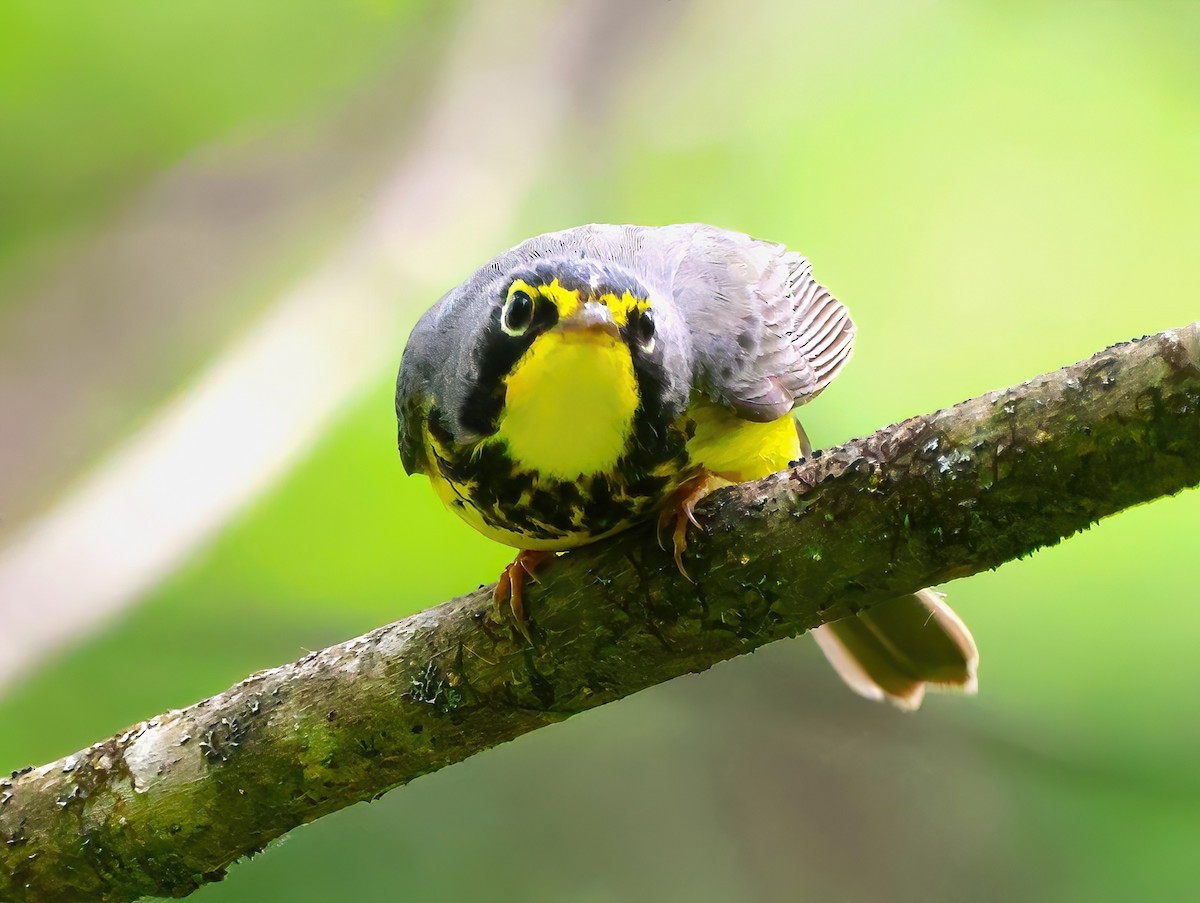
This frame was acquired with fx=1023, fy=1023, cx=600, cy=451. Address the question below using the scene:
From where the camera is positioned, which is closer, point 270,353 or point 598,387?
point 598,387

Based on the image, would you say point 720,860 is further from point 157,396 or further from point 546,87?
point 546,87

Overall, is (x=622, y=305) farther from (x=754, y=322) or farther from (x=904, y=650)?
(x=904, y=650)

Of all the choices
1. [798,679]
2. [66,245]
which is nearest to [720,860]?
[798,679]

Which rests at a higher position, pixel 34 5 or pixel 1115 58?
pixel 34 5

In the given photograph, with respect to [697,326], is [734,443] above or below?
below

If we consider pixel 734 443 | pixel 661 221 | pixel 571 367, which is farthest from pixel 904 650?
pixel 661 221

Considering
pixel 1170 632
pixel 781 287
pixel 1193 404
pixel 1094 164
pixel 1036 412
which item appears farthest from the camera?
pixel 1094 164

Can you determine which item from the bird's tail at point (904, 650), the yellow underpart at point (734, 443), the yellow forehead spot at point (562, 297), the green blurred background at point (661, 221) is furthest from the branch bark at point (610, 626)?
the green blurred background at point (661, 221)

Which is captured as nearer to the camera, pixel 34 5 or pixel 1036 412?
pixel 1036 412
